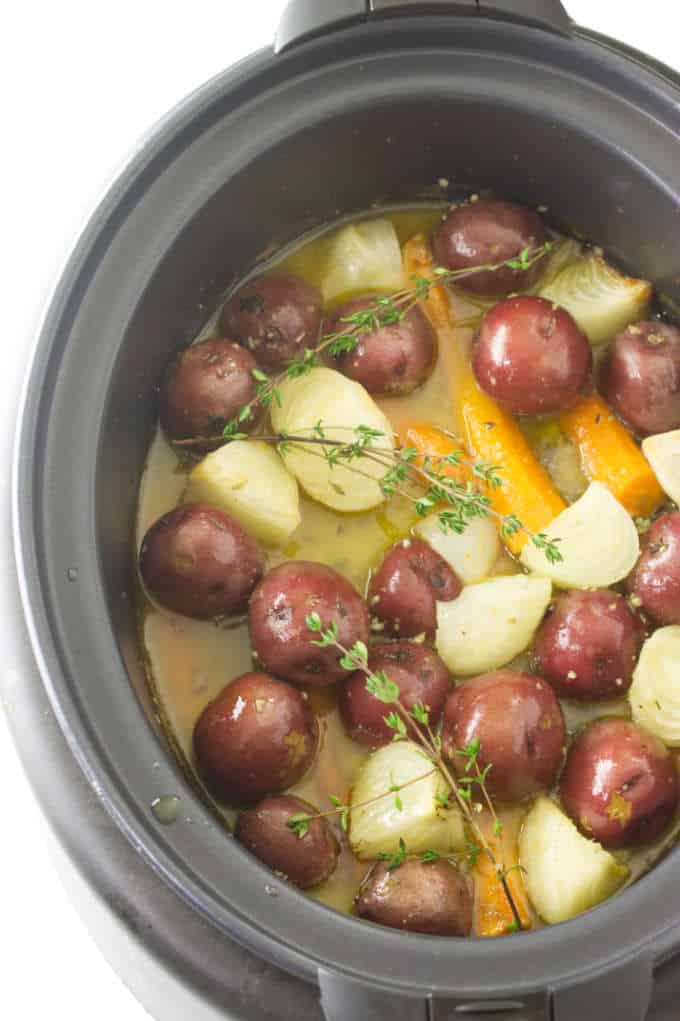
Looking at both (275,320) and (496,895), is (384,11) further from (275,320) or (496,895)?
(496,895)

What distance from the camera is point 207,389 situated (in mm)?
1895

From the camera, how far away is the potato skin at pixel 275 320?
199cm

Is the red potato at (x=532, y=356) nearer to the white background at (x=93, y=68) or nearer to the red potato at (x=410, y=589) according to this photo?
the red potato at (x=410, y=589)

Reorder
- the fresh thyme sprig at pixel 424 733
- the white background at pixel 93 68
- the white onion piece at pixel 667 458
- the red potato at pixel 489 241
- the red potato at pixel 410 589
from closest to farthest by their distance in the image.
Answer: the fresh thyme sprig at pixel 424 733 → the red potato at pixel 410 589 → the white onion piece at pixel 667 458 → the red potato at pixel 489 241 → the white background at pixel 93 68

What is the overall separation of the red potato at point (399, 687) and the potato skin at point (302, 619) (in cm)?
3

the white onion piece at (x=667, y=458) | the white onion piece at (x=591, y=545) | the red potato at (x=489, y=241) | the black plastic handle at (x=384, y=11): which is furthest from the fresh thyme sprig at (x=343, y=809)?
the black plastic handle at (x=384, y=11)

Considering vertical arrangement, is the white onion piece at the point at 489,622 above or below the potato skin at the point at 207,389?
below

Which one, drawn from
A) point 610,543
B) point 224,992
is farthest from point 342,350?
point 224,992

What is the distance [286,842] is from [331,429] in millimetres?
606

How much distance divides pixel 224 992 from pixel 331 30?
1265mm

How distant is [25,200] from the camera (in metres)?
2.38

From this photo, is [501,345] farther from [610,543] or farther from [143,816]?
[143,816]

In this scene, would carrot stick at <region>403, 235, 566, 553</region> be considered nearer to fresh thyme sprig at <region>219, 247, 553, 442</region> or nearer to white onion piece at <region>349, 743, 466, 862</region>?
fresh thyme sprig at <region>219, 247, 553, 442</region>

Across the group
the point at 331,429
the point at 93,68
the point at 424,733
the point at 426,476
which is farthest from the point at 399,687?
the point at 93,68
